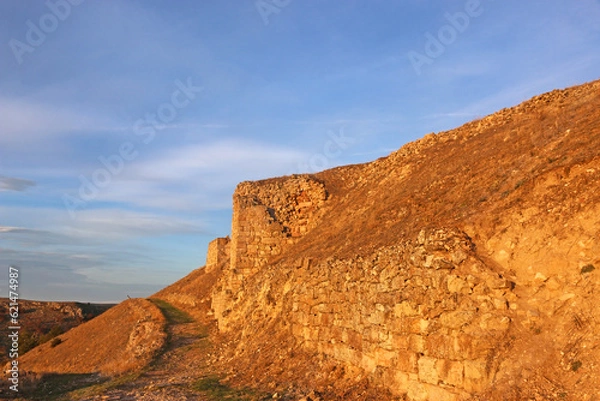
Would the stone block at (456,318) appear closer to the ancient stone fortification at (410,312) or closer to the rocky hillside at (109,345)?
the ancient stone fortification at (410,312)

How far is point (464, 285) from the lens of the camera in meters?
7.45

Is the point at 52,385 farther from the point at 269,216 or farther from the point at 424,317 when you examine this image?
the point at 424,317

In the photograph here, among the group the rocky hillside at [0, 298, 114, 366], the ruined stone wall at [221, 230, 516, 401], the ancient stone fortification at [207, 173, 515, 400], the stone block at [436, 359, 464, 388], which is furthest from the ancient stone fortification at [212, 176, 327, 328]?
the rocky hillside at [0, 298, 114, 366]

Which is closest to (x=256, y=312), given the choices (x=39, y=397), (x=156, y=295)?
(x=39, y=397)

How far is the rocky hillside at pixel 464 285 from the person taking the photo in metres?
6.47

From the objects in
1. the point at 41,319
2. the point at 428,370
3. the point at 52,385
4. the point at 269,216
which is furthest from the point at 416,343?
the point at 41,319

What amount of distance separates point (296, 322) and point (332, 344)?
2.25m

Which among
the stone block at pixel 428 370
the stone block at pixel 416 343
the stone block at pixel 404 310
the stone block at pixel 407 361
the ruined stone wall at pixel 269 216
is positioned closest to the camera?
the stone block at pixel 428 370

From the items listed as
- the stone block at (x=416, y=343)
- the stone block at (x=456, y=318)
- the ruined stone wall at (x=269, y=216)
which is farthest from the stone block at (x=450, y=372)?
the ruined stone wall at (x=269, y=216)

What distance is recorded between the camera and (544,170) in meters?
8.50

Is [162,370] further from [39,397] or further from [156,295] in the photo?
[156,295]

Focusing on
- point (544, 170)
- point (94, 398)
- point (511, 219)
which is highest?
point (544, 170)

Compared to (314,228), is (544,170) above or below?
below

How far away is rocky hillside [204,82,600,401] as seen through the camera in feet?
21.2
